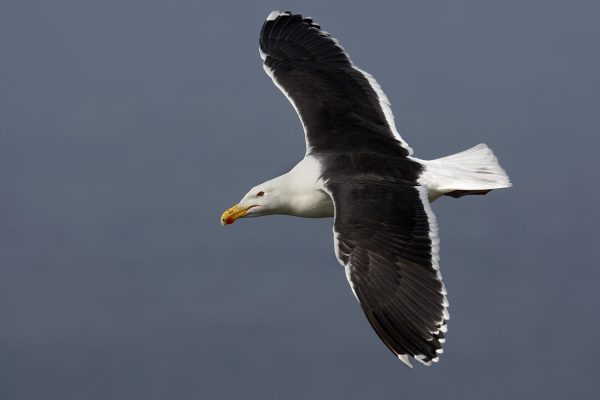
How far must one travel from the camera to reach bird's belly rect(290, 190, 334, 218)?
12.5 m

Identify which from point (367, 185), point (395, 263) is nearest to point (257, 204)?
point (367, 185)

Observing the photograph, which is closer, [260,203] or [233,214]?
[260,203]

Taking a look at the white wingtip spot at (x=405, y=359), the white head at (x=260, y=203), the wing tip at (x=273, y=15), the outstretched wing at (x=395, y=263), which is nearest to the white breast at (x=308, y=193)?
the white head at (x=260, y=203)

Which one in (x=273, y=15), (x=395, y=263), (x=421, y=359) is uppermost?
(x=273, y=15)

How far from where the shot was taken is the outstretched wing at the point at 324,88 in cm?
1333

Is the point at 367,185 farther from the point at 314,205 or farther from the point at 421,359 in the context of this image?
the point at 421,359

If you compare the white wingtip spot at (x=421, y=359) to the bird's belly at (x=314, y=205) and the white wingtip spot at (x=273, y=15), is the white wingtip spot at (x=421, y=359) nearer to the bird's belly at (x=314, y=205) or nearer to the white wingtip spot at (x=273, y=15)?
the bird's belly at (x=314, y=205)

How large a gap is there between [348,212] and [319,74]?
A: 3.19m

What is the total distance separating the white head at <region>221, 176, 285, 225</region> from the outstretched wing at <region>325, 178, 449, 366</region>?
0.97 m

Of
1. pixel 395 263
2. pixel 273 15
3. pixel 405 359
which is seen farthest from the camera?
pixel 273 15

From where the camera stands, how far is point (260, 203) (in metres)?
12.9

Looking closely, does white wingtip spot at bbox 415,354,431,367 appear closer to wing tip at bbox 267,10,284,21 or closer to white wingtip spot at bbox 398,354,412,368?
white wingtip spot at bbox 398,354,412,368

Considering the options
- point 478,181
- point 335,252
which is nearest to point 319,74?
point 478,181

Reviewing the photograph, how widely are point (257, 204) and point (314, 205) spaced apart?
0.73 m
